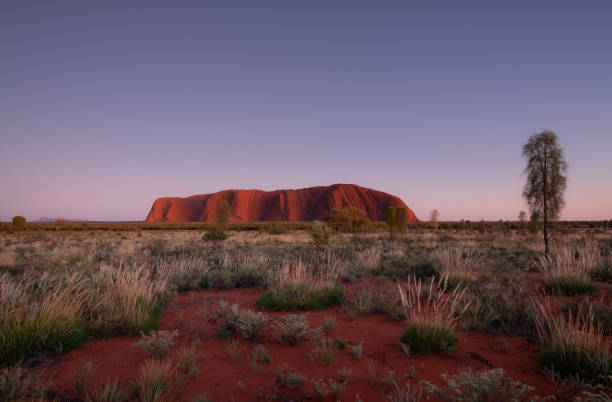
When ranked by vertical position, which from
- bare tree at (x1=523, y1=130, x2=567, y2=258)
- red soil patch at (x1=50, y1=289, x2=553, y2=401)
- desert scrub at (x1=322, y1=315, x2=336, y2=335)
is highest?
bare tree at (x1=523, y1=130, x2=567, y2=258)

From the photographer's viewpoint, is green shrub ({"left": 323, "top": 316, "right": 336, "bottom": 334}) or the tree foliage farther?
the tree foliage

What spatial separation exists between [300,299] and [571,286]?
225 inches

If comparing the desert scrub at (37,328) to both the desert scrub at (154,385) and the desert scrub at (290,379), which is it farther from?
the desert scrub at (290,379)

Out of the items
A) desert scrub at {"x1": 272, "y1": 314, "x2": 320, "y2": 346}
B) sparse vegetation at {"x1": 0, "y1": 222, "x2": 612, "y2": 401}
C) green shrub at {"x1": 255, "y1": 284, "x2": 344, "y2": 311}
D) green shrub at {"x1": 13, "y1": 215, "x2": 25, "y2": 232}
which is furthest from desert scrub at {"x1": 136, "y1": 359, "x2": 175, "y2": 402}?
green shrub at {"x1": 13, "y1": 215, "x2": 25, "y2": 232}

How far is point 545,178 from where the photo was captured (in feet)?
35.3

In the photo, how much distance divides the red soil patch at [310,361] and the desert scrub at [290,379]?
6 cm

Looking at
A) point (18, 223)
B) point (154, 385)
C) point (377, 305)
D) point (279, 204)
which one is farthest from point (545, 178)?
point (279, 204)

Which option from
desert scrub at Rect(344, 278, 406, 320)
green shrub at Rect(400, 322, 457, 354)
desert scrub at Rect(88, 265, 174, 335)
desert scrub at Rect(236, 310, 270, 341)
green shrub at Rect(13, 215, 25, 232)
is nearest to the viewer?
green shrub at Rect(400, 322, 457, 354)

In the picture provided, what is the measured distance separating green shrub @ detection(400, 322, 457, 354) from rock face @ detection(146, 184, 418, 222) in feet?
331

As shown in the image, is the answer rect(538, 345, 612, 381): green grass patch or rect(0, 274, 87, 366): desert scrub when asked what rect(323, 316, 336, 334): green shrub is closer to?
rect(538, 345, 612, 381): green grass patch

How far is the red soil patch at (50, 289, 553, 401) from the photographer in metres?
3.26

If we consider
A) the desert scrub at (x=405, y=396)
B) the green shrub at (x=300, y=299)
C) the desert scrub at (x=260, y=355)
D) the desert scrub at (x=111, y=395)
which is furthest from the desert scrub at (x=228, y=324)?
the desert scrub at (x=405, y=396)

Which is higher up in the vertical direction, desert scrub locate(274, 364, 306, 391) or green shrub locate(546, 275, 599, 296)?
green shrub locate(546, 275, 599, 296)

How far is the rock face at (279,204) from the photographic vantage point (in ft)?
376
